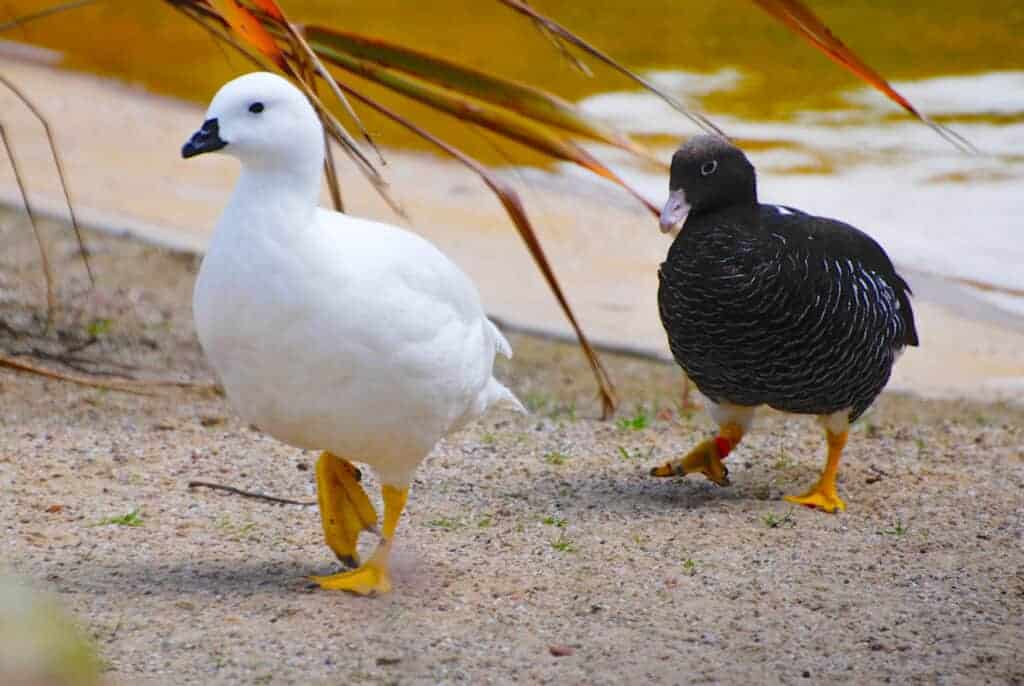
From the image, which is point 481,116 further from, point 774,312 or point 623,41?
point 623,41

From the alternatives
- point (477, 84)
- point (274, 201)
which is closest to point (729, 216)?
point (477, 84)

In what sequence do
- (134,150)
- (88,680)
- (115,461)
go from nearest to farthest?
1. (88,680)
2. (115,461)
3. (134,150)

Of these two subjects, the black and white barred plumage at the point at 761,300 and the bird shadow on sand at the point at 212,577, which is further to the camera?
the black and white barred plumage at the point at 761,300

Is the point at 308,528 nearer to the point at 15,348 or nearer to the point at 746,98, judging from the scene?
the point at 15,348

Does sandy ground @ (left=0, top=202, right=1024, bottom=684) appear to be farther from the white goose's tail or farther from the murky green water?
the murky green water

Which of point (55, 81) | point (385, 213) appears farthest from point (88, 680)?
point (55, 81)

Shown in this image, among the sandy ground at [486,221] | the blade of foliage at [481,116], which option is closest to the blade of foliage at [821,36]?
the blade of foliage at [481,116]

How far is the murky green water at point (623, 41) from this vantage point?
9.94 meters

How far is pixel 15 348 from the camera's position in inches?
213

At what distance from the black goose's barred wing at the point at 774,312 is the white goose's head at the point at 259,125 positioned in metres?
1.33

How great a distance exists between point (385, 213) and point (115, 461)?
351 cm

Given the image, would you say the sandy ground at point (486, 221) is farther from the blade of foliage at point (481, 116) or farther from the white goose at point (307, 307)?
the white goose at point (307, 307)

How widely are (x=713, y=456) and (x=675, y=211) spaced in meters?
0.75

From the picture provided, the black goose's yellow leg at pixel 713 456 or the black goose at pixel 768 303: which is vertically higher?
the black goose at pixel 768 303
